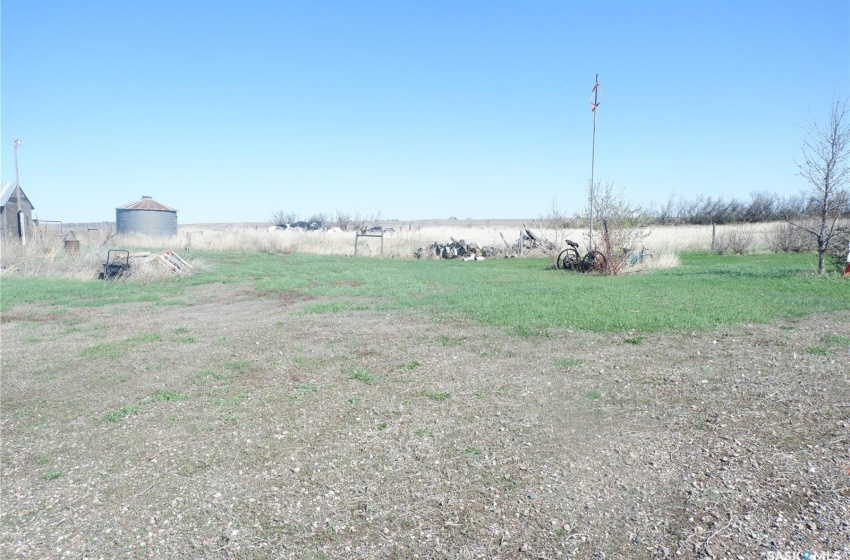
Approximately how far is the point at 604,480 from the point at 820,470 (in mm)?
1564

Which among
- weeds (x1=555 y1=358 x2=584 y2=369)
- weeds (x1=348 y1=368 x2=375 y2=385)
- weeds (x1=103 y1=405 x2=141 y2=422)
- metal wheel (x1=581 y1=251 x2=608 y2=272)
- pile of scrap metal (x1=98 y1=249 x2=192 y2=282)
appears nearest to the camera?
weeds (x1=103 y1=405 x2=141 y2=422)

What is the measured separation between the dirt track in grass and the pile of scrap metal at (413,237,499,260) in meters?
23.1

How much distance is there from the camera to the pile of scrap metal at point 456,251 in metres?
31.8

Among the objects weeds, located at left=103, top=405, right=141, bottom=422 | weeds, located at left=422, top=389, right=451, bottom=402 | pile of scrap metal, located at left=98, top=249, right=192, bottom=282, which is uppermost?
pile of scrap metal, located at left=98, top=249, right=192, bottom=282

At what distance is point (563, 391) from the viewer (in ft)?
20.9

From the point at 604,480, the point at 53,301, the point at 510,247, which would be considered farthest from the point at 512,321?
the point at 510,247

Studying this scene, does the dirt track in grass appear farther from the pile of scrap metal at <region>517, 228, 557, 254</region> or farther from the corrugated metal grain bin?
the corrugated metal grain bin

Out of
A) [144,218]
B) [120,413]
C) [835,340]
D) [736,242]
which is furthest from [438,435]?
[144,218]

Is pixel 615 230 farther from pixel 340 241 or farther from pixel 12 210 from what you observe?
pixel 12 210

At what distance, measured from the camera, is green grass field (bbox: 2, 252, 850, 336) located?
1003cm

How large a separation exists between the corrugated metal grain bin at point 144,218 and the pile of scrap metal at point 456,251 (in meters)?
20.7

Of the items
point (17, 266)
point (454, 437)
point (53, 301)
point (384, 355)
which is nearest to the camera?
point (454, 437)

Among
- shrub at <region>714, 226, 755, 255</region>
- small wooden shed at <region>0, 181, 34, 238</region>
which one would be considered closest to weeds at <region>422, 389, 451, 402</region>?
shrub at <region>714, 226, 755, 255</region>

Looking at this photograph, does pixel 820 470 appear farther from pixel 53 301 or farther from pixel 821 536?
pixel 53 301
